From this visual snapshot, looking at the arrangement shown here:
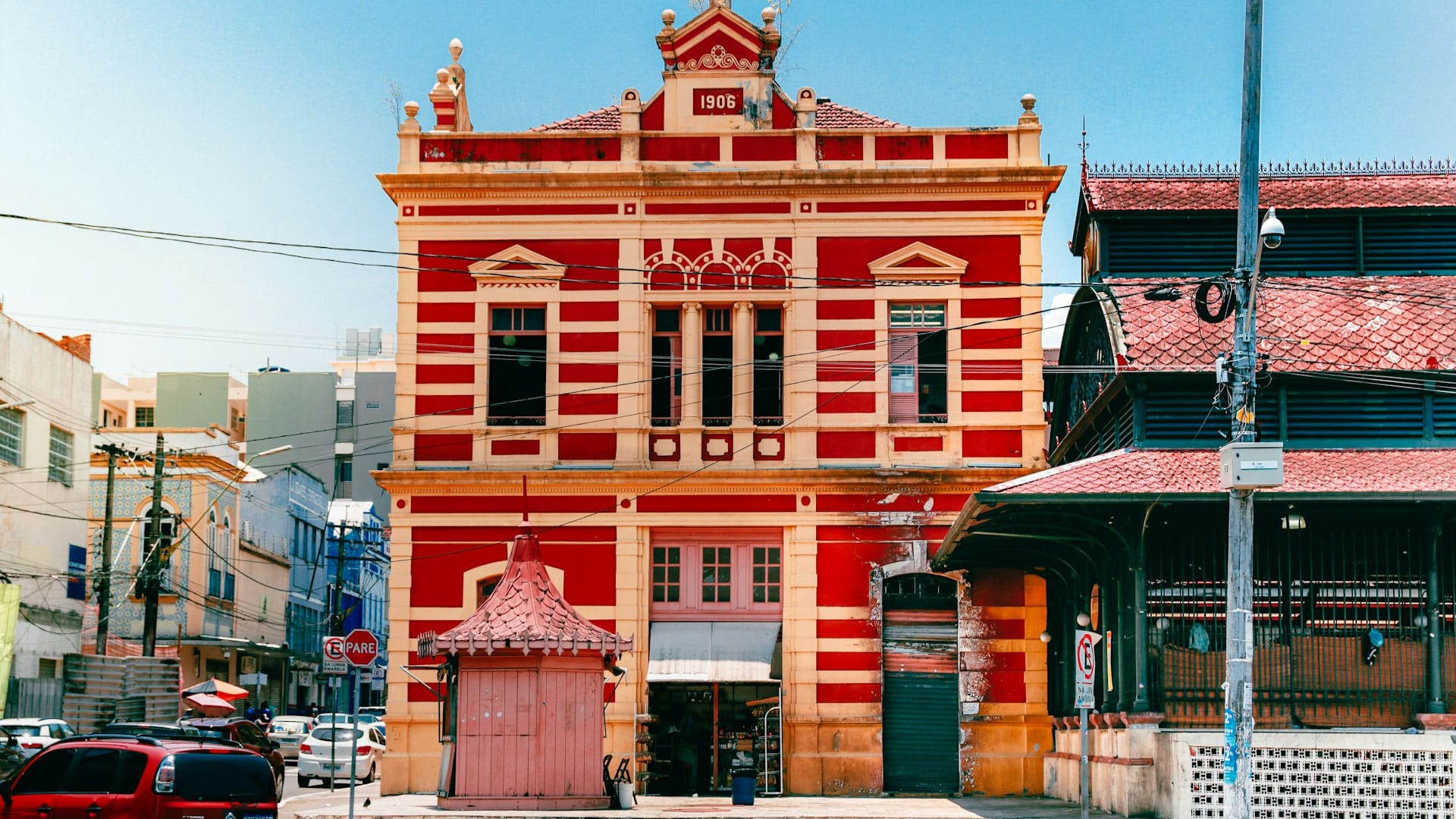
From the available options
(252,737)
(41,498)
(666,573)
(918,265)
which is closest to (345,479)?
(41,498)

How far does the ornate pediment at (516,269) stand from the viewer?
34.0m

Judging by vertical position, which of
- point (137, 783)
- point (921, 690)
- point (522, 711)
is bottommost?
point (137, 783)

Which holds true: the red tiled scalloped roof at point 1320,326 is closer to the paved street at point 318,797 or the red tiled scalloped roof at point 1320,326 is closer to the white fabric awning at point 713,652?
the white fabric awning at point 713,652

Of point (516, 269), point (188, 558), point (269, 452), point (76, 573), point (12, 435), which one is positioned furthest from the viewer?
point (188, 558)

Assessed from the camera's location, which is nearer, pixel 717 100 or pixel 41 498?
pixel 717 100

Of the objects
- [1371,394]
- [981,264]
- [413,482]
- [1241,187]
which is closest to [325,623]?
[413,482]

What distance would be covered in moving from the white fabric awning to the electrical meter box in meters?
14.4

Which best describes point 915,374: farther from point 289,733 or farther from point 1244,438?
point 289,733

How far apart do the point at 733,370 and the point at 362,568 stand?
177 feet

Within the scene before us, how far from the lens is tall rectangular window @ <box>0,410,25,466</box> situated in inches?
1700

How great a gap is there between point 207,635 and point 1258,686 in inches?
1772

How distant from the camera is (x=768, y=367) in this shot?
Result: 34.0m

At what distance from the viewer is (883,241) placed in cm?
3381

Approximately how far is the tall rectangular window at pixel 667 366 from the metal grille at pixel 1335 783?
13474 mm
